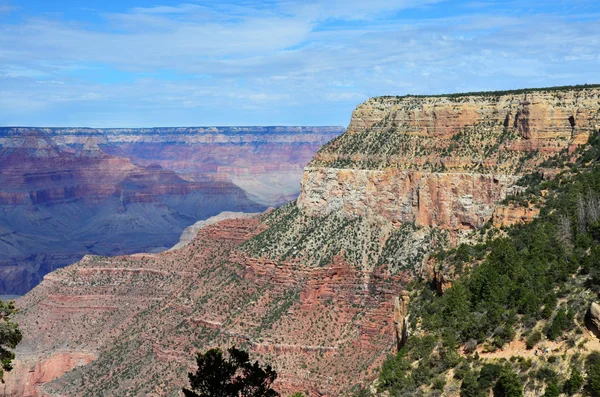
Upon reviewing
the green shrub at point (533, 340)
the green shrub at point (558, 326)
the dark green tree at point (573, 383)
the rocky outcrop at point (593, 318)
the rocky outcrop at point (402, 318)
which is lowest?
the rocky outcrop at point (402, 318)

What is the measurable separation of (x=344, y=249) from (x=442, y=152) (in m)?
13.7

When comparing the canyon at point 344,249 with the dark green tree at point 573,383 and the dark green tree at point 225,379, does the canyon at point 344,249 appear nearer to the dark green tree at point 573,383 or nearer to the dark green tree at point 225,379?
the dark green tree at point 225,379

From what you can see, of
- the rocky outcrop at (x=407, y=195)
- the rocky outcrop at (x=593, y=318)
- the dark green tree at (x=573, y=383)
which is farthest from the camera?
the rocky outcrop at (x=407, y=195)

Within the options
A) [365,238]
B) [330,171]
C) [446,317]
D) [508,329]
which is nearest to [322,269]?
[365,238]

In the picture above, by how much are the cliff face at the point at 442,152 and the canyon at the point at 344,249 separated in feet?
0.46

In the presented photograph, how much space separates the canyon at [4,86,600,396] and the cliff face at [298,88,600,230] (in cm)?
14

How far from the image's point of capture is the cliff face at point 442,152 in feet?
263

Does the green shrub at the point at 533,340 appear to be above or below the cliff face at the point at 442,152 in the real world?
below

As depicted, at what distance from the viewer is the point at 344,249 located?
284ft

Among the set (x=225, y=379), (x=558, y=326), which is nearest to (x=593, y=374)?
(x=558, y=326)

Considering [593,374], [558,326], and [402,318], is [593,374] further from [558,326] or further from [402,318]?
[402,318]

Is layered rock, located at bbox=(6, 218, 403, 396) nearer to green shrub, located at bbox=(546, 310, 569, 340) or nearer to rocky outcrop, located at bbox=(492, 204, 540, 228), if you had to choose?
rocky outcrop, located at bbox=(492, 204, 540, 228)

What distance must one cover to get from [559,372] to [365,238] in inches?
2207

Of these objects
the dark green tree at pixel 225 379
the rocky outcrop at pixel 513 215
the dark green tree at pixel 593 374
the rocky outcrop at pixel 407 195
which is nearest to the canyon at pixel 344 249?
the rocky outcrop at pixel 407 195
